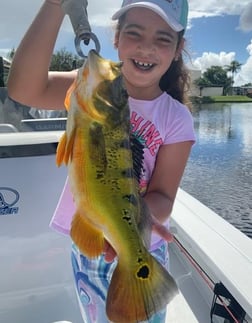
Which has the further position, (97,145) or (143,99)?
(143,99)

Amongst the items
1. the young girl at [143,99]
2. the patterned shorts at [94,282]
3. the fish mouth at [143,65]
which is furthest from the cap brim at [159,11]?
Answer: the patterned shorts at [94,282]

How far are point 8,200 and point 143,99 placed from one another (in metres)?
1.50

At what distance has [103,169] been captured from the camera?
1135mm

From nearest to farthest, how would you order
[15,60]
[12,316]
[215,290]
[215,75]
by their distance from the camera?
[15,60] < [215,290] < [12,316] < [215,75]

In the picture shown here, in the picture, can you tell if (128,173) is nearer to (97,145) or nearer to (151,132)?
(97,145)

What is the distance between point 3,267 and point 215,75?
8066cm

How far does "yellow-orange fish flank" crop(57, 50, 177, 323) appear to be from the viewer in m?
1.10

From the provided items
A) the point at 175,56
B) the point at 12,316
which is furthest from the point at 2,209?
the point at 175,56

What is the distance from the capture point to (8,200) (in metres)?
2.84

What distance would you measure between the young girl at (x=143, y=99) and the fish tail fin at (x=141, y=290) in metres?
0.27

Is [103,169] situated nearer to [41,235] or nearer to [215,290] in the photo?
[215,290]

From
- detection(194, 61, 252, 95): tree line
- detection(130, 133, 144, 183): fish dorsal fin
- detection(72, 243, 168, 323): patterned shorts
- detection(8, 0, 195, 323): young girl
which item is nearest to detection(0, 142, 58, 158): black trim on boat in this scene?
detection(8, 0, 195, 323): young girl

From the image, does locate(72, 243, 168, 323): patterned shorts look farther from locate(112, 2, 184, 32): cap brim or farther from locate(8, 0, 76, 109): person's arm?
locate(112, 2, 184, 32): cap brim

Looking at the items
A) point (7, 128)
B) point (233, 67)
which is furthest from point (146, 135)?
point (233, 67)
